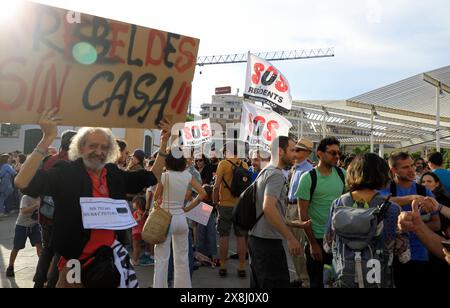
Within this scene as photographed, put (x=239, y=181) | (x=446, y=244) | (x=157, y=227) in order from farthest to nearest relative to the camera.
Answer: (x=239, y=181) < (x=157, y=227) < (x=446, y=244)

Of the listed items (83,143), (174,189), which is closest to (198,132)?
(174,189)

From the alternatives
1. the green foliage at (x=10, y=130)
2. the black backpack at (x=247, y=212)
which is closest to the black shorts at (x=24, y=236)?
the black backpack at (x=247, y=212)

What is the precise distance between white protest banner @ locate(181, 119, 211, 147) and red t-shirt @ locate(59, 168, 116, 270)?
946cm

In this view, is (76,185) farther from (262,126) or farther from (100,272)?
(262,126)

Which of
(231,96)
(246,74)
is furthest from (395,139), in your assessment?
(231,96)

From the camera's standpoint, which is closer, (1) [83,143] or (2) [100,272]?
(2) [100,272]

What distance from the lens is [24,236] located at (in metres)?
6.09

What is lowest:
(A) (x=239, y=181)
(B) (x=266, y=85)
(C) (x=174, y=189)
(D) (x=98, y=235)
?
(D) (x=98, y=235)

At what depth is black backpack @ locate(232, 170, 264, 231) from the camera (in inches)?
153

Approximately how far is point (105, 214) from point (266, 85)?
617 cm

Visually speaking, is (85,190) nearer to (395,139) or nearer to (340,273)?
(340,273)

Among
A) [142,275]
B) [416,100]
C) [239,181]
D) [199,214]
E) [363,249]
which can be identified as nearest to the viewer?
[363,249]
